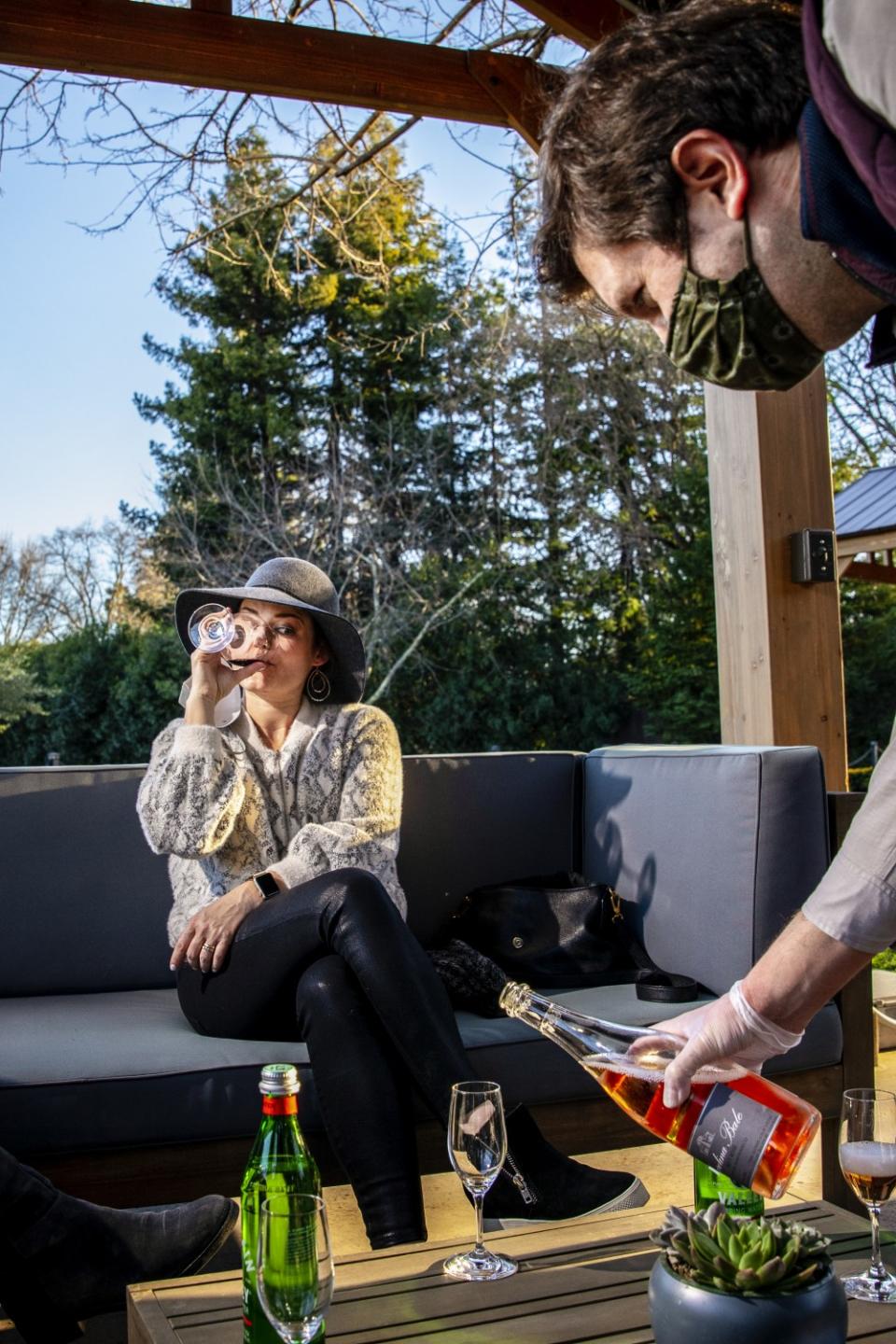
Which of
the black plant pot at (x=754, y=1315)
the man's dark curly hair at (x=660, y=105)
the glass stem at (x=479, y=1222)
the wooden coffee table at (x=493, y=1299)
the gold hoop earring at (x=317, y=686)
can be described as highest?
the man's dark curly hair at (x=660, y=105)

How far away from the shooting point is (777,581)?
3184mm

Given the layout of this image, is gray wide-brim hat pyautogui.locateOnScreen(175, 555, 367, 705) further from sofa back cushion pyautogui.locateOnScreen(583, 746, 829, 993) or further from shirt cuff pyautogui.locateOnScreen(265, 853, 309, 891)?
sofa back cushion pyautogui.locateOnScreen(583, 746, 829, 993)

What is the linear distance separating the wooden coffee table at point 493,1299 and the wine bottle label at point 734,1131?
0.16 m

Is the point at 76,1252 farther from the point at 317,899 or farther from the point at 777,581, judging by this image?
the point at 777,581

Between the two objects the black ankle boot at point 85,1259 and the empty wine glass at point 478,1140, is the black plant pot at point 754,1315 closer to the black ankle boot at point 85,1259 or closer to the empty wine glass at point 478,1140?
the empty wine glass at point 478,1140

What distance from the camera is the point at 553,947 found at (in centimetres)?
255

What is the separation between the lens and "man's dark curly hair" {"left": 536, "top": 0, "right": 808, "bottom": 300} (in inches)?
36.8

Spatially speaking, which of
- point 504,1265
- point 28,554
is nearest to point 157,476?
Result: point 28,554

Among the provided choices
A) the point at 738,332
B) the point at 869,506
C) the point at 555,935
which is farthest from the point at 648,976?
the point at 869,506

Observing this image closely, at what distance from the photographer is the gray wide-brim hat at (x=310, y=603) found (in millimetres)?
2580

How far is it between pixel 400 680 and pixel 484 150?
4.59 m

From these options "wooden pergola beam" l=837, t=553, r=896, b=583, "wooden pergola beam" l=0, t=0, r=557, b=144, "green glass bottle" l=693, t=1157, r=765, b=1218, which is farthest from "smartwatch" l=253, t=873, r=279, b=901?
"wooden pergola beam" l=837, t=553, r=896, b=583

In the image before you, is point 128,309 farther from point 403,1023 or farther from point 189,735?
point 403,1023

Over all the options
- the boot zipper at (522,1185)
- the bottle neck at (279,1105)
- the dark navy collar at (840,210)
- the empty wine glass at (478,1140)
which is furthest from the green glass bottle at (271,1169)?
the dark navy collar at (840,210)
